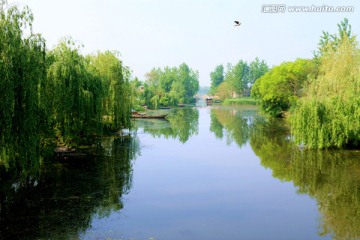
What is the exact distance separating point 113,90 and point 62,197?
18.3 m

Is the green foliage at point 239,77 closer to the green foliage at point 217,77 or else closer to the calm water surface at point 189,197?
the green foliage at point 217,77

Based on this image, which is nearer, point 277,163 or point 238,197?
point 238,197

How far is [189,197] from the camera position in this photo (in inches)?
627

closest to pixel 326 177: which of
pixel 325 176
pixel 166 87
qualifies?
pixel 325 176

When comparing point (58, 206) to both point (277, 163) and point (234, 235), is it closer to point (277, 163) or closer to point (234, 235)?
point (234, 235)

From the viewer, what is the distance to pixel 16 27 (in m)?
13.8

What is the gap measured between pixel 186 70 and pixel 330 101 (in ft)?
380

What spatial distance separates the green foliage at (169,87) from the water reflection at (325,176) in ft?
160

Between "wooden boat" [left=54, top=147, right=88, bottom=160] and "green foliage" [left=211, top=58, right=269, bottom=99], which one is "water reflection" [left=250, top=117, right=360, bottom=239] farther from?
"green foliage" [left=211, top=58, right=269, bottom=99]

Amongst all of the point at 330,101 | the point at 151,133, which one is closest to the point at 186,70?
the point at 151,133

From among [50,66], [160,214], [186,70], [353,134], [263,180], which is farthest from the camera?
[186,70]

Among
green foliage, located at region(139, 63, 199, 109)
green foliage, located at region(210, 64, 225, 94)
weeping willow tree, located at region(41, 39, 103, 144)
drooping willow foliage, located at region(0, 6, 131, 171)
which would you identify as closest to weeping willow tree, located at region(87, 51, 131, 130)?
drooping willow foliage, located at region(0, 6, 131, 171)

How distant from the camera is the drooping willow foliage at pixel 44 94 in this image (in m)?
13.2

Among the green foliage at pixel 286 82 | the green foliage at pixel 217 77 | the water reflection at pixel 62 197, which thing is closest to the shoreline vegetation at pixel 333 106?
the water reflection at pixel 62 197
